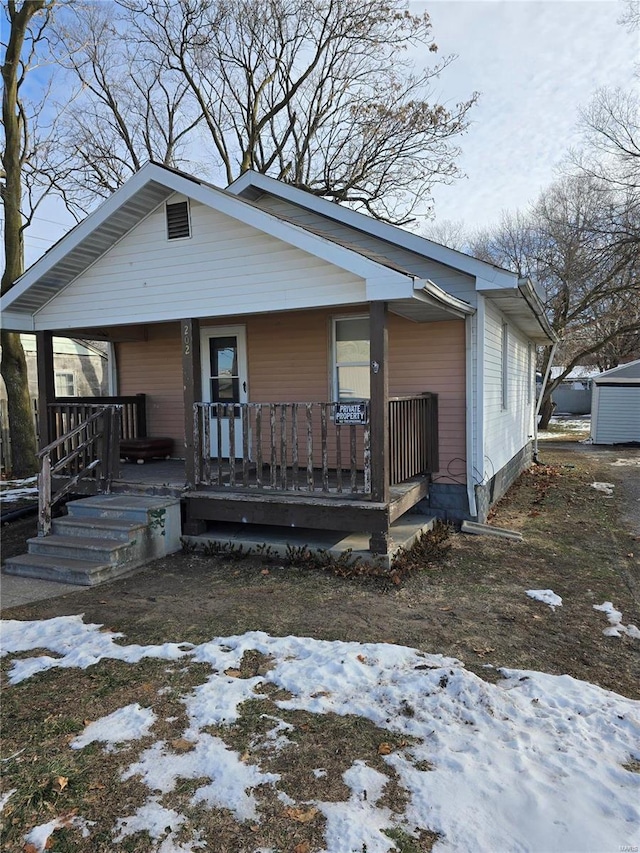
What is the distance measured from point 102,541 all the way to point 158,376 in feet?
14.4

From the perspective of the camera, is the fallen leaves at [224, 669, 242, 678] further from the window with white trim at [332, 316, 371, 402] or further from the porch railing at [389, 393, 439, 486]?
the window with white trim at [332, 316, 371, 402]

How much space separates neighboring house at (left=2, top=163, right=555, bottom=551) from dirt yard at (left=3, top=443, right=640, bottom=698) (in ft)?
2.65

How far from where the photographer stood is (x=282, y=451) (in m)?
6.44

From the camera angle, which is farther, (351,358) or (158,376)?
(158,376)

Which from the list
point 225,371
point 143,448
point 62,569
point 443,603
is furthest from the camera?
point 143,448

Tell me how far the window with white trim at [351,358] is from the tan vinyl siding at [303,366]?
126 millimetres

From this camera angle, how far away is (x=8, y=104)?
42.5 ft

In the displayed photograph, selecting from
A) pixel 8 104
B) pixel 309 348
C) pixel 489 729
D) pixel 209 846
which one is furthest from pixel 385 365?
pixel 8 104

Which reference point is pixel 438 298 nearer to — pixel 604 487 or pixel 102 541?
pixel 102 541

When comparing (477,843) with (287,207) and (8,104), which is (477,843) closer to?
(287,207)

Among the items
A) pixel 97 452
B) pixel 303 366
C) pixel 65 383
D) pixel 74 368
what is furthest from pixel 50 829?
pixel 74 368

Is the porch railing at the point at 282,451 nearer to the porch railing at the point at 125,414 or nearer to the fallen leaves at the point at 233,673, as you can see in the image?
the porch railing at the point at 125,414

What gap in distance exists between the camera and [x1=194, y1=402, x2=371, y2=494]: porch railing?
6250 millimetres

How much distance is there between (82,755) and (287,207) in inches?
312
